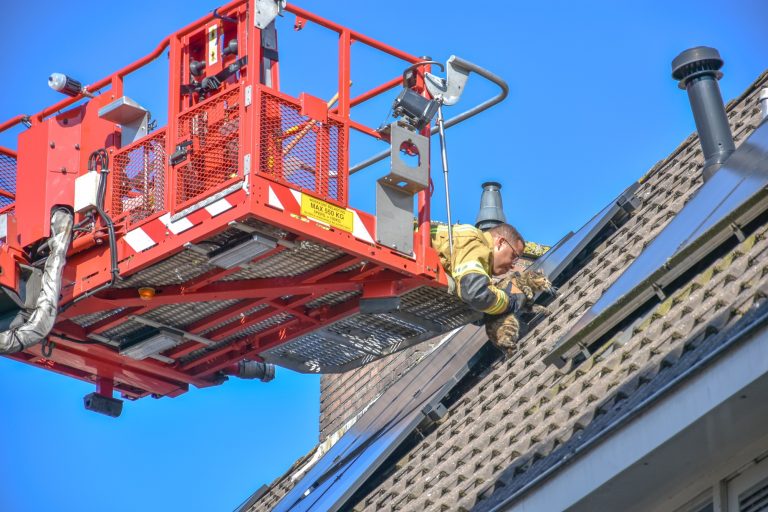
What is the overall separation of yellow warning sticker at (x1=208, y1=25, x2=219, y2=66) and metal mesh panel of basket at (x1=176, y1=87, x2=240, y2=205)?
40cm

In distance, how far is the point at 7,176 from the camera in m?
11.4

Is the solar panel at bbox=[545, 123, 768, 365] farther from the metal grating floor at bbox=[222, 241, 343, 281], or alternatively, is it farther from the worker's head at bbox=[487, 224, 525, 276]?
the metal grating floor at bbox=[222, 241, 343, 281]

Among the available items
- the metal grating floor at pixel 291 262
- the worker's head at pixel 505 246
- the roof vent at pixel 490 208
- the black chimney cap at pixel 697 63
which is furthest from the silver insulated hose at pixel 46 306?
the roof vent at pixel 490 208

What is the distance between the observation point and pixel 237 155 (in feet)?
29.5

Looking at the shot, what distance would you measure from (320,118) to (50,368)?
3.16 metres

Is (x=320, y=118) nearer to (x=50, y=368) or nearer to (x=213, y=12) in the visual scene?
(x=213, y=12)

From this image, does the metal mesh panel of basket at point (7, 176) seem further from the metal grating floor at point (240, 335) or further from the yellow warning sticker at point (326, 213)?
the yellow warning sticker at point (326, 213)

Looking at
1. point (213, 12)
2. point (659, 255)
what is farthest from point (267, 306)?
point (659, 255)

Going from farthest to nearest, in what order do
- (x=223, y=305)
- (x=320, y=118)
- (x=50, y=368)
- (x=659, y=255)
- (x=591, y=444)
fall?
1. (x=50, y=368)
2. (x=223, y=305)
3. (x=320, y=118)
4. (x=659, y=255)
5. (x=591, y=444)

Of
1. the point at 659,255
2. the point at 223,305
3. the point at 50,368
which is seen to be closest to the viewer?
the point at 659,255

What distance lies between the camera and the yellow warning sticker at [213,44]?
9625 millimetres

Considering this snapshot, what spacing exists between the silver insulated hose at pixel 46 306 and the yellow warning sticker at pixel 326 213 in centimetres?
178

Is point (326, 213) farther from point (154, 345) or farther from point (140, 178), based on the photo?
point (154, 345)

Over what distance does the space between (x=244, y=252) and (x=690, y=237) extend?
2.57 m
